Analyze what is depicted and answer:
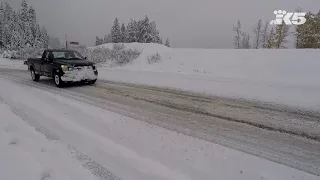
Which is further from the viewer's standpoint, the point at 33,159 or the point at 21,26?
the point at 21,26

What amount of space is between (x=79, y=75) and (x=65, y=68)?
0.66 metres

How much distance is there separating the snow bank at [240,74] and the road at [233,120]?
4.56 feet

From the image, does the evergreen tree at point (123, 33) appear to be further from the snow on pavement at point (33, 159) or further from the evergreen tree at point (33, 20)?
the snow on pavement at point (33, 159)

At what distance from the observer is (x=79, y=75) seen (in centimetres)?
1084

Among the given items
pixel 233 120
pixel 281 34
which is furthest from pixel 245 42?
pixel 233 120

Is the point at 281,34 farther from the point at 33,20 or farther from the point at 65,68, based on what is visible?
the point at 33,20

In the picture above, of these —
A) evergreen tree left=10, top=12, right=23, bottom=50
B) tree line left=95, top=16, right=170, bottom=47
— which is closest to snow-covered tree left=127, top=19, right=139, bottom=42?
tree line left=95, top=16, right=170, bottom=47

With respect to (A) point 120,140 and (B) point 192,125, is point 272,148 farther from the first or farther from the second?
(A) point 120,140

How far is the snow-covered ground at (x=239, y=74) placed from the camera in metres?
9.00

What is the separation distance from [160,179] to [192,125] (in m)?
2.29

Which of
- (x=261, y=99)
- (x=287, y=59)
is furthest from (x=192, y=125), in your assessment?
(x=287, y=59)

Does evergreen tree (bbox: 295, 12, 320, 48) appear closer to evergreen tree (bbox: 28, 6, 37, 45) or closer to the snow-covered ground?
the snow-covered ground

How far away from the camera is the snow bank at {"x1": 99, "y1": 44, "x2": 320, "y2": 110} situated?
9030mm

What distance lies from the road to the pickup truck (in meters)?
1.87
